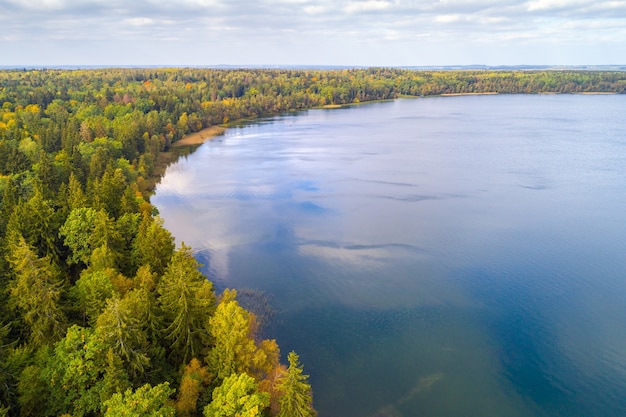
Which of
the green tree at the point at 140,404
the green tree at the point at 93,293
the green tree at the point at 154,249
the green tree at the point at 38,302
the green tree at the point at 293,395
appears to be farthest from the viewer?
the green tree at the point at 154,249

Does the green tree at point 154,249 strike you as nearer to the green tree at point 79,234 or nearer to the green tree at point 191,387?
the green tree at point 79,234

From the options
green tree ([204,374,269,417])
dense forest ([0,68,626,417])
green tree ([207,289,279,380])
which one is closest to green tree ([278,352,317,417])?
dense forest ([0,68,626,417])

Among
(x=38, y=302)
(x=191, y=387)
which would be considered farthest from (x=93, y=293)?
(x=191, y=387)

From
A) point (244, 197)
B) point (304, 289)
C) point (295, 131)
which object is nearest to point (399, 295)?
point (304, 289)

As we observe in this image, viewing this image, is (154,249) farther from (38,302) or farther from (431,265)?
(431,265)

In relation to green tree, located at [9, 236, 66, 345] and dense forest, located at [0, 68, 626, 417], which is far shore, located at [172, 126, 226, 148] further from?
green tree, located at [9, 236, 66, 345]

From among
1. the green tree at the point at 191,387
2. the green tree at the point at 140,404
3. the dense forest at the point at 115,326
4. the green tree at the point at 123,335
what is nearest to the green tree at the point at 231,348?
the dense forest at the point at 115,326

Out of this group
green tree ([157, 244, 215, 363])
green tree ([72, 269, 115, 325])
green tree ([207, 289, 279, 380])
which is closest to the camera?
green tree ([207, 289, 279, 380])

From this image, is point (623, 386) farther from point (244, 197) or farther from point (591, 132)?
point (591, 132)
